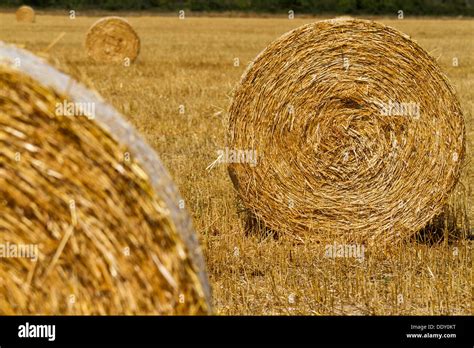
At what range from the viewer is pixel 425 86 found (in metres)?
6.78

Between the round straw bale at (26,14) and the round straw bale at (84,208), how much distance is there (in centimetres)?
3839

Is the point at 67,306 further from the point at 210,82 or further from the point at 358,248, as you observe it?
the point at 210,82

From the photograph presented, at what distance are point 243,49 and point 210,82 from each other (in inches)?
440

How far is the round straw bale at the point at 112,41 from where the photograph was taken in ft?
68.5

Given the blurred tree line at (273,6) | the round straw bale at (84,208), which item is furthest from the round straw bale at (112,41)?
the blurred tree line at (273,6)

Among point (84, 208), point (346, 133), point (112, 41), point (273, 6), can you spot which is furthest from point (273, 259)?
point (273, 6)

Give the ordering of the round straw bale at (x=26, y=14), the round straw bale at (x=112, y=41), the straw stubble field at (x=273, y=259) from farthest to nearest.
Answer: the round straw bale at (x=26, y=14)
the round straw bale at (x=112, y=41)
the straw stubble field at (x=273, y=259)

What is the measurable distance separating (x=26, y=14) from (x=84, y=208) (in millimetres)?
38983

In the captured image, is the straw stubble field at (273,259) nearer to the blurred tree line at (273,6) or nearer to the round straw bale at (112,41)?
the round straw bale at (112,41)

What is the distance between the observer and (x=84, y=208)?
3.73 meters

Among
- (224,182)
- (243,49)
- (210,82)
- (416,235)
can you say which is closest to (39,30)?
(243,49)

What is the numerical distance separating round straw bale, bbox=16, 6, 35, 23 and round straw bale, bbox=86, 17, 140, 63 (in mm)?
20790

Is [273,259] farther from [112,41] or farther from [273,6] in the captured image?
[273,6]

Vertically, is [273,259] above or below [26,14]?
below
